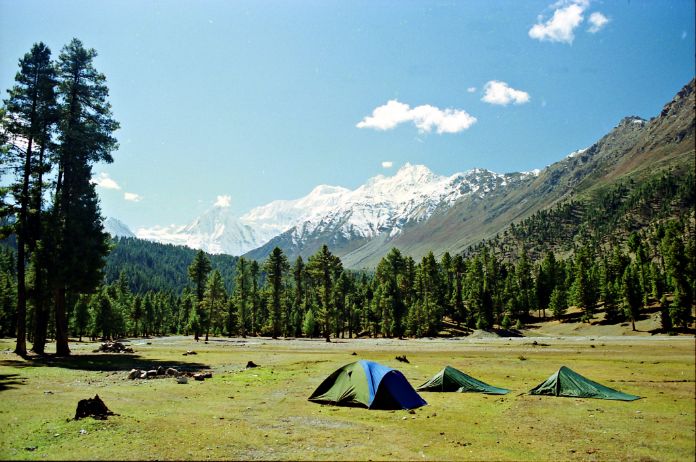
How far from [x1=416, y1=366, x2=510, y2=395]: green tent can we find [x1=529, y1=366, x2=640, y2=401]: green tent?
2372 millimetres

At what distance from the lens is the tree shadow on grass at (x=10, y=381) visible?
21.7 metres

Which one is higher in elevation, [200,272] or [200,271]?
[200,271]

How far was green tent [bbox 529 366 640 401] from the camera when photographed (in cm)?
2312

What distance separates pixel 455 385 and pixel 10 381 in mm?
24620

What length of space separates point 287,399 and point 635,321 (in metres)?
93.9

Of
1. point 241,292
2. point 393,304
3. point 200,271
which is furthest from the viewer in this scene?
point 241,292

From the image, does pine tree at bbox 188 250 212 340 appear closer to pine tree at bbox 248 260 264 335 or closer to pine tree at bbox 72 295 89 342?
pine tree at bbox 248 260 264 335

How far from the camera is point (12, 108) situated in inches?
1390

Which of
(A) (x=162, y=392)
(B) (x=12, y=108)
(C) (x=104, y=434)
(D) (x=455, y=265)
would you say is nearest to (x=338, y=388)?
(A) (x=162, y=392)

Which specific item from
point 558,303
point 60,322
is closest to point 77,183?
point 60,322

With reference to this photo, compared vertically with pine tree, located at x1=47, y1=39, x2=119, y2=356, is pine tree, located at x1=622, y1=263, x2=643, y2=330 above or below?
below

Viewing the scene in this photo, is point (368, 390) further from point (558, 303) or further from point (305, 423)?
point (558, 303)

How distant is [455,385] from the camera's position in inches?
1028

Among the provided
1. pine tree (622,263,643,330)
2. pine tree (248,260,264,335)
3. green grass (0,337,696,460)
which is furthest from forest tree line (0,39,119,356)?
pine tree (622,263,643,330)
